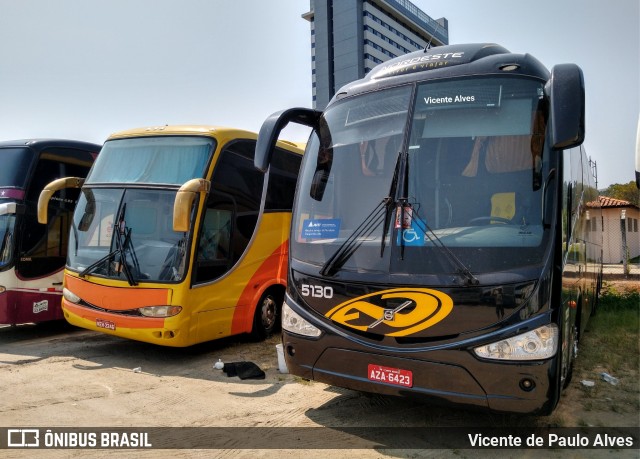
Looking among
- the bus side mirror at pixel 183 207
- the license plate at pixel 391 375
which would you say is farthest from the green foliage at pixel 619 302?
the bus side mirror at pixel 183 207

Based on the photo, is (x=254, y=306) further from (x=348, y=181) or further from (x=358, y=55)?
(x=358, y=55)

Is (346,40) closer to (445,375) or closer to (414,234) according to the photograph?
(414,234)

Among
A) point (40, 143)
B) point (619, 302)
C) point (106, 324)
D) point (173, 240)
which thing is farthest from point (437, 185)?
point (619, 302)

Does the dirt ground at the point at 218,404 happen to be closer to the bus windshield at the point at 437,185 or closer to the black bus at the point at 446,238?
the black bus at the point at 446,238

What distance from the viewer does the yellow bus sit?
22.9ft

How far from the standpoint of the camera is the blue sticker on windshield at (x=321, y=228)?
4.70 meters

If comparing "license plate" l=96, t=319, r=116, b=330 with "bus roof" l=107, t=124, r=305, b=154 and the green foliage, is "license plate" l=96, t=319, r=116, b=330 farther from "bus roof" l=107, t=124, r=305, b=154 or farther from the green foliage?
the green foliage

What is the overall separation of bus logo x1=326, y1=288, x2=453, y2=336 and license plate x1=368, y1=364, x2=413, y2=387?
0.28 metres

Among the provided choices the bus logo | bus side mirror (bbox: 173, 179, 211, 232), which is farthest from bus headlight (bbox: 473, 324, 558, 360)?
bus side mirror (bbox: 173, 179, 211, 232)

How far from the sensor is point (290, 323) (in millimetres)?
4766

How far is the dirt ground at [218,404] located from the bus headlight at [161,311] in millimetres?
712

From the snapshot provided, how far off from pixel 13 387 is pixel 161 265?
217 cm

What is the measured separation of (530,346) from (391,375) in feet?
3.42

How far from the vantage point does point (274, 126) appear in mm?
5238
